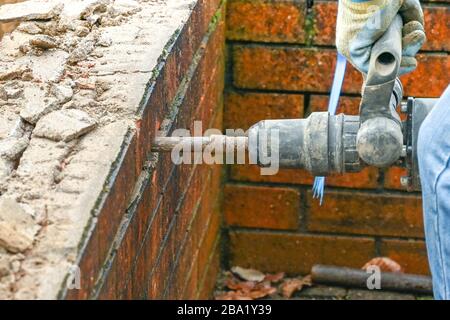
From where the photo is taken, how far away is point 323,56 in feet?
10.1

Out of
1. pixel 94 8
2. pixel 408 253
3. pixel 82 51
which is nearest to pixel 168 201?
pixel 82 51

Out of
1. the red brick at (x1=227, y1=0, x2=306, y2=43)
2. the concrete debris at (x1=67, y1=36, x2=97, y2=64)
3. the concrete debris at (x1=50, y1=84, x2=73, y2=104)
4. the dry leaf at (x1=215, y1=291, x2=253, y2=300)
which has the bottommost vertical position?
the concrete debris at (x1=50, y1=84, x2=73, y2=104)

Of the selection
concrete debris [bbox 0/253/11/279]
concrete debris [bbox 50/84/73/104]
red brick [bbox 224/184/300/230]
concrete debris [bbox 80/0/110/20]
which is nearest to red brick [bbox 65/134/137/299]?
concrete debris [bbox 0/253/11/279]

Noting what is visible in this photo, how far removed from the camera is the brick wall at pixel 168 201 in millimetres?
1690

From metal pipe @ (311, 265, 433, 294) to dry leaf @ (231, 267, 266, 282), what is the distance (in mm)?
227

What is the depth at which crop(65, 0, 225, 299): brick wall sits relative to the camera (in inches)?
66.6

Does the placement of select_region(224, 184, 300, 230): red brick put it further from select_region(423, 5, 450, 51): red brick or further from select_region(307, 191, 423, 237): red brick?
select_region(423, 5, 450, 51): red brick

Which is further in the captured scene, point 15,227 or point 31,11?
point 31,11

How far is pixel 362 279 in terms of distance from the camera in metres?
3.20

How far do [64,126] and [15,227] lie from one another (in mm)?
340

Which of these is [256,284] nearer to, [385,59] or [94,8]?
[94,8]
